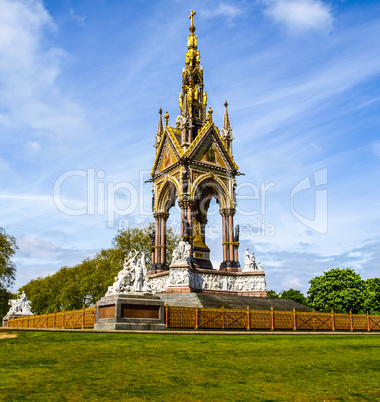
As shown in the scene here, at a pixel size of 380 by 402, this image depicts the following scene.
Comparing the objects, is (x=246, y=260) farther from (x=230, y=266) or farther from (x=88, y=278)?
(x=88, y=278)

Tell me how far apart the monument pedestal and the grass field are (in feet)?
8.77

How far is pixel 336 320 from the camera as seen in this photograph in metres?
27.3

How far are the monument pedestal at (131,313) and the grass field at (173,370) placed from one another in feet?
8.77

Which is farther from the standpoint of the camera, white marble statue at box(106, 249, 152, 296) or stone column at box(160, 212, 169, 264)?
stone column at box(160, 212, 169, 264)

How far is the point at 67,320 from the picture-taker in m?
25.3

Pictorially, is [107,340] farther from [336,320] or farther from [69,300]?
[69,300]

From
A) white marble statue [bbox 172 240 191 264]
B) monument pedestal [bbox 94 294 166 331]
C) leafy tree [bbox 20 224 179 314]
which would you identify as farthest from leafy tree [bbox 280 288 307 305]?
monument pedestal [bbox 94 294 166 331]

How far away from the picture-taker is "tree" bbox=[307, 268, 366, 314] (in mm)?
48250

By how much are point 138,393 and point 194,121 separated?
35.1 m

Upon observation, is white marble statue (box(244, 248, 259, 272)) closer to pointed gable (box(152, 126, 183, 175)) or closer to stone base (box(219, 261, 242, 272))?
stone base (box(219, 261, 242, 272))

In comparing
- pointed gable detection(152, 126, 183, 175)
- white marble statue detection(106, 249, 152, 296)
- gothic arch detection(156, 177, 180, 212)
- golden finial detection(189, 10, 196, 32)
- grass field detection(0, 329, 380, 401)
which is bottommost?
grass field detection(0, 329, 380, 401)

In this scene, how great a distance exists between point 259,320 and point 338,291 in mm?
28616

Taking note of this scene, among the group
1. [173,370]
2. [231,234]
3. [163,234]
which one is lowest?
[173,370]

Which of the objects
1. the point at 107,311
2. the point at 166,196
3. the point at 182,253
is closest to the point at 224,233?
the point at 182,253
